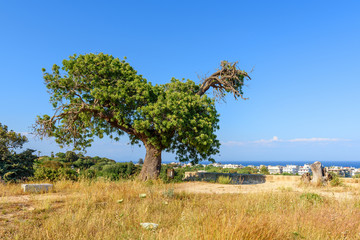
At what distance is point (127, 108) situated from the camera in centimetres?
1497

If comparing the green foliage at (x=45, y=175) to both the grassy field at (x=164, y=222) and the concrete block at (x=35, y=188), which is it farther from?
the grassy field at (x=164, y=222)

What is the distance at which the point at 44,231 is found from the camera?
15.7ft

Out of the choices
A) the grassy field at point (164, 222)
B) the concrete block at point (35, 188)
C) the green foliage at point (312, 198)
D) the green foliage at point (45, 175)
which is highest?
the green foliage at point (45, 175)

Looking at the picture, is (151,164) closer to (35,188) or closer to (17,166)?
(35,188)

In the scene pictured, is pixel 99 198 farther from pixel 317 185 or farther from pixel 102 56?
pixel 317 185

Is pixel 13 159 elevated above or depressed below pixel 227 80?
below

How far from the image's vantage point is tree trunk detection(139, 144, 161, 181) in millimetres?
15586

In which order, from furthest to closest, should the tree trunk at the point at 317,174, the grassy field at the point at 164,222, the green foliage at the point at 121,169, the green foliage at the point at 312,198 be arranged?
the green foliage at the point at 121,169 < the tree trunk at the point at 317,174 < the green foliage at the point at 312,198 < the grassy field at the point at 164,222

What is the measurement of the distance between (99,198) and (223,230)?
16.2ft

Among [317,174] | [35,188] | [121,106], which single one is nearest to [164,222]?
[35,188]

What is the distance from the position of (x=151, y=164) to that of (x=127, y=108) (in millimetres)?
3596

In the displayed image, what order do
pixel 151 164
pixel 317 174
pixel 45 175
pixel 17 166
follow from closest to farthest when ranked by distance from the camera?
pixel 45 175 → pixel 17 166 → pixel 317 174 → pixel 151 164

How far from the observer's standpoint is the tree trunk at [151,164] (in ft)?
51.1

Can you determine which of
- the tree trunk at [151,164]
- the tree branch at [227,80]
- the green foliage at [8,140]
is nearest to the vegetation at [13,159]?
the green foliage at [8,140]
